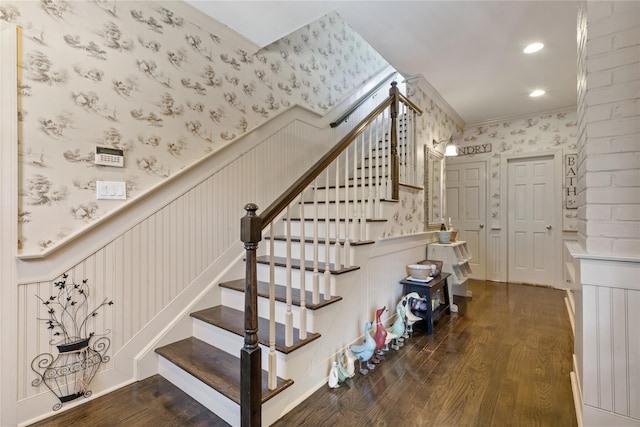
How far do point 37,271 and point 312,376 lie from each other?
1.62m

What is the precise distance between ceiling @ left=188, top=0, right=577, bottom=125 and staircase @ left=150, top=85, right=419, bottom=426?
2.26 ft

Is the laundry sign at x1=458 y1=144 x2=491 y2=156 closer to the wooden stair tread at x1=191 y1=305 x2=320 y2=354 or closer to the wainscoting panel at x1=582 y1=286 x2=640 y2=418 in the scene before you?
the wainscoting panel at x1=582 y1=286 x2=640 y2=418

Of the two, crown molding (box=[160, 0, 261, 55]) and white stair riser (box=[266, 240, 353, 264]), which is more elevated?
crown molding (box=[160, 0, 261, 55])

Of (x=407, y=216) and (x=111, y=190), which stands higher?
(x=111, y=190)

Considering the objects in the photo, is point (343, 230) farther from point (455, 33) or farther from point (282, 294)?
point (455, 33)

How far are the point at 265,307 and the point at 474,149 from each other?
4656 mm

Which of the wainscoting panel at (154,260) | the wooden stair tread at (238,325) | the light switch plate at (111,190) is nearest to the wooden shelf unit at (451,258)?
the wainscoting panel at (154,260)

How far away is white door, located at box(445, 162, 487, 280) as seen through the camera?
4.98m

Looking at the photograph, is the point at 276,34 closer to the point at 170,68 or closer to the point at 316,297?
the point at 170,68

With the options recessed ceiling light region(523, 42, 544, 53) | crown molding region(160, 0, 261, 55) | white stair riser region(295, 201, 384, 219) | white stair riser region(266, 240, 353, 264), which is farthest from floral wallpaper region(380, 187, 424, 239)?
crown molding region(160, 0, 261, 55)

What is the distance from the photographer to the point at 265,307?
202 cm

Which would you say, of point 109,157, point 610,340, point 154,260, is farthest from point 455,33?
point 154,260

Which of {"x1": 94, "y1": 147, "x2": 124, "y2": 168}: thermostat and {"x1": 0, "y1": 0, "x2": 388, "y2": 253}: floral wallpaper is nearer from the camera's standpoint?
{"x1": 0, "y1": 0, "x2": 388, "y2": 253}: floral wallpaper

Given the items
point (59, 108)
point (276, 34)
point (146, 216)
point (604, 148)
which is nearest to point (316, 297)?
point (146, 216)
